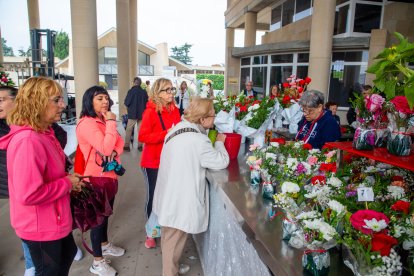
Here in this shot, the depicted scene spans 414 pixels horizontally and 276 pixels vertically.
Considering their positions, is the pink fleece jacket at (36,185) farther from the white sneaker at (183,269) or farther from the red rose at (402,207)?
the red rose at (402,207)

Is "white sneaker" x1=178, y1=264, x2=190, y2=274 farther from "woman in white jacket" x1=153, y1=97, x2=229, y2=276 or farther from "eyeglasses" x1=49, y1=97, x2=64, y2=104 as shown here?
"eyeglasses" x1=49, y1=97, x2=64, y2=104

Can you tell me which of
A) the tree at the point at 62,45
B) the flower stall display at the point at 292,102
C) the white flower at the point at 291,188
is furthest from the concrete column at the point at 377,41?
the tree at the point at 62,45

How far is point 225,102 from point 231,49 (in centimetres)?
1537

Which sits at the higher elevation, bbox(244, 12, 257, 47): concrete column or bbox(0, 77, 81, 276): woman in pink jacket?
bbox(244, 12, 257, 47): concrete column

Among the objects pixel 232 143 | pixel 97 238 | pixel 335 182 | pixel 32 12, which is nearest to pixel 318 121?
pixel 232 143

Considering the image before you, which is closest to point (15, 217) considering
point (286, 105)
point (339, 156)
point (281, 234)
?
point (281, 234)

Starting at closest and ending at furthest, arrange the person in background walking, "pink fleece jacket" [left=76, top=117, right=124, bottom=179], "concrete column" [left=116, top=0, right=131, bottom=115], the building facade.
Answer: "pink fleece jacket" [left=76, top=117, right=124, bottom=179], the building facade, the person in background walking, "concrete column" [left=116, top=0, right=131, bottom=115]

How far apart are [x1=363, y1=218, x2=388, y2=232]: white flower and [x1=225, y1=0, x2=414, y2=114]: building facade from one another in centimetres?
957

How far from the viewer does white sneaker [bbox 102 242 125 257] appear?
3.28 meters

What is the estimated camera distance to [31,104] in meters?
1.80

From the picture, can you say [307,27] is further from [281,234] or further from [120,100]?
[281,234]

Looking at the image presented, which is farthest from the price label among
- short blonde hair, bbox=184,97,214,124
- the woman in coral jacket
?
the woman in coral jacket

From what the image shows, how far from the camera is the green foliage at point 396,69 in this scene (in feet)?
4.03

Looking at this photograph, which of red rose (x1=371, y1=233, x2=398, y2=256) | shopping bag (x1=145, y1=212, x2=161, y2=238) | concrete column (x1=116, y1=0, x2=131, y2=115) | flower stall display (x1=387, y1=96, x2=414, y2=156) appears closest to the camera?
red rose (x1=371, y1=233, x2=398, y2=256)
